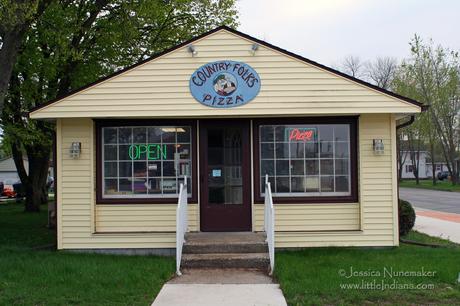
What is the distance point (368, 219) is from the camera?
9.72 meters

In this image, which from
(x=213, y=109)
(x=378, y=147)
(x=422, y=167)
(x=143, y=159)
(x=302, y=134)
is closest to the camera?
(x=213, y=109)

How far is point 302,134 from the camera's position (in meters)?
9.90

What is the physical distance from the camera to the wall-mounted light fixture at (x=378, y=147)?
9.64m

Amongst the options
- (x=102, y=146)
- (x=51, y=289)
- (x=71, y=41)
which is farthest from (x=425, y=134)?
(x=51, y=289)

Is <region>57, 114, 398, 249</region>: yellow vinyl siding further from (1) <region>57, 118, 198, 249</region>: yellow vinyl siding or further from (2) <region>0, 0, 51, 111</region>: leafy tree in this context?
(2) <region>0, 0, 51, 111</region>: leafy tree

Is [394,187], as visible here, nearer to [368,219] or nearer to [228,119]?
[368,219]

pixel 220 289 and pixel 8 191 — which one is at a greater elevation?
pixel 8 191

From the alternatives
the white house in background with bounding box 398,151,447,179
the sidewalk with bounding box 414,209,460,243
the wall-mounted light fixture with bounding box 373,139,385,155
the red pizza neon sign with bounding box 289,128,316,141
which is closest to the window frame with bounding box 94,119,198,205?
the red pizza neon sign with bounding box 289,128,316,141

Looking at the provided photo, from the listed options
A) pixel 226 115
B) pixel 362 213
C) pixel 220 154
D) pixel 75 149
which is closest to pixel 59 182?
pixel 75 149

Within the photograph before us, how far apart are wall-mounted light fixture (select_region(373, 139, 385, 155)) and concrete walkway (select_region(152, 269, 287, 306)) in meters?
3.36

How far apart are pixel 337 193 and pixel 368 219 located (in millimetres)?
738

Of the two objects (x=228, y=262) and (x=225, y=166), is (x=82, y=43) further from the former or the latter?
(x=228, y=262)

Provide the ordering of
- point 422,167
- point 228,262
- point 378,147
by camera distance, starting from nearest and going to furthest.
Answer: point 228,262
point 378,147
point 422,167

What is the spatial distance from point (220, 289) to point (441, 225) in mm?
9959
